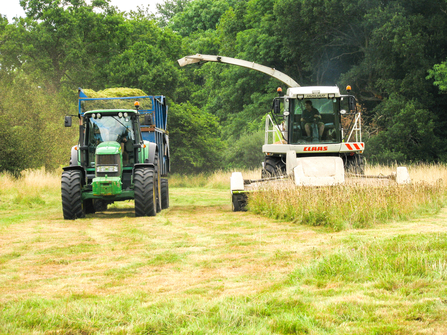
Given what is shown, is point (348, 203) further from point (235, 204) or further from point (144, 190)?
point (144, 190)

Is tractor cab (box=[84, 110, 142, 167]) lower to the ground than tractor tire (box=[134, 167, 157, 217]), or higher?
higher

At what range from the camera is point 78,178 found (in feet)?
42.8

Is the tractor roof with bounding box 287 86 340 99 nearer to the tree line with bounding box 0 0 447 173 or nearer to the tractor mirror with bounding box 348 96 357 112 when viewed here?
the tractor mirror with bounding box 348 96 357 112

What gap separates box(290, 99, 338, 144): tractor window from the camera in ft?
50.5

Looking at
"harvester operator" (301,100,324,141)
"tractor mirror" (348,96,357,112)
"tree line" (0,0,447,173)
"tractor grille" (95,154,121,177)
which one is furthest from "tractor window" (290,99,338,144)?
"tree line" (0,0,447,173)

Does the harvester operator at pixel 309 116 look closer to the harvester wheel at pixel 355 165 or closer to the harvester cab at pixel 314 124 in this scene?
the harvester cab at pixel 314 124

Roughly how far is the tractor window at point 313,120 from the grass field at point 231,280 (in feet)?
18.2

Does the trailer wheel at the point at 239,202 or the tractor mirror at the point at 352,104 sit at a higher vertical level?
the tractor mirror at the point at 352,104

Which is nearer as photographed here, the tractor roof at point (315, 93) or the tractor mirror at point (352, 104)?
the tractor mirror at point (352, 104)

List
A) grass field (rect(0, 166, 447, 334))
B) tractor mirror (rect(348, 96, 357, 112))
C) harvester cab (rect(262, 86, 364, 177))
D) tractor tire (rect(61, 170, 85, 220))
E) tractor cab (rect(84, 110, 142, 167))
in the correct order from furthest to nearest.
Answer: harvester cab (rect(262, 86, 364, 177)) → tractor mirror (rect(348, 96, 357, 112)) → tractor cab (rect(84, 110, 142, 167)) → tractor tire (rect(61, 170, 85, 220)) → grass field (rect(0, 166, 447, 334))

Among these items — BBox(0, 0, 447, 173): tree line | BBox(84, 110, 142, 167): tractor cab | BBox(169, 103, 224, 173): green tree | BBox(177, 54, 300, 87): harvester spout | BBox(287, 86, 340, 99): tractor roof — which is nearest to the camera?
BBox(84, 110, 142, 167): tractor cab

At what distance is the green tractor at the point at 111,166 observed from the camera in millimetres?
13016

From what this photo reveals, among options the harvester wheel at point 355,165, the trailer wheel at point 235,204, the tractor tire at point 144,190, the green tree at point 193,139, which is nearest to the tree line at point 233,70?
the green tree at point 193,139

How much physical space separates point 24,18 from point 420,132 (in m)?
32.7
